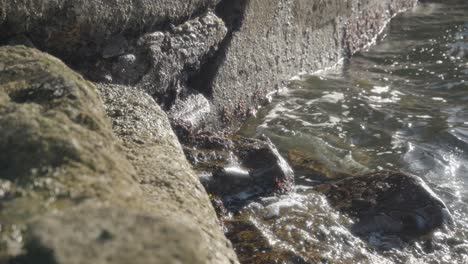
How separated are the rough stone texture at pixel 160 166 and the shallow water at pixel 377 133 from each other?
0.97 meters

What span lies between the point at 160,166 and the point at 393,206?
2.23m

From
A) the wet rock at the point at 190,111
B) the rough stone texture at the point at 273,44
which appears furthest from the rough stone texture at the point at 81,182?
the rough stone texture at the point at 273,44

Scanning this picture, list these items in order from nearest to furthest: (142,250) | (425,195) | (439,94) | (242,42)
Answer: (142,250) < (425,195) < (242,42) < (439,94)

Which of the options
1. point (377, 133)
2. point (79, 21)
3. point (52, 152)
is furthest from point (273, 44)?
point (52, 152)

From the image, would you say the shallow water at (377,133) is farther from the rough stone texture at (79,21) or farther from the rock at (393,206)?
the rough stone texture at (79,21)

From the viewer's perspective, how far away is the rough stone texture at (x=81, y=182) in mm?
1745

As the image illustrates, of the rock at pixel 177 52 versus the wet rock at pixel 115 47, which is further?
the rock at pixel 177 52

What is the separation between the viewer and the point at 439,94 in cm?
735

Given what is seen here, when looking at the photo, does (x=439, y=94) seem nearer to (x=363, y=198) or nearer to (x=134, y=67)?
(x=363, y=198)

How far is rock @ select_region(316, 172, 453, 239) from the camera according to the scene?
4414 mm

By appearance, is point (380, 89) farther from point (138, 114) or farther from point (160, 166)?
point (160, 166)

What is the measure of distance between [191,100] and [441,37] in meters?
5.23

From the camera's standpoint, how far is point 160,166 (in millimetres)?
2787

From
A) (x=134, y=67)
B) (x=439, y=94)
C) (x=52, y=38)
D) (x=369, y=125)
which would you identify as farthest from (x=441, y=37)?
(x=52, y=38)
